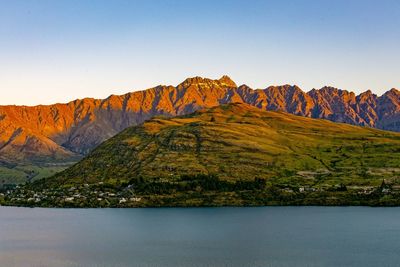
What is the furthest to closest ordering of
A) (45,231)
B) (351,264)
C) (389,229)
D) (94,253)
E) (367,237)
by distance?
(45,231) → (389,229) → (367,237) → (94,253) → (351,264)

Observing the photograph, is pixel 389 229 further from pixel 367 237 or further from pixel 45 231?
pixel 45 231

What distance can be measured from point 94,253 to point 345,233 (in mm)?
80373

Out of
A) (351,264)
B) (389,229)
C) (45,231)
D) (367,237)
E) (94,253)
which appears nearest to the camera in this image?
(351,264)

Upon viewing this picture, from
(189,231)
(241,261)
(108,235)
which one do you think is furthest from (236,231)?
(241,261)

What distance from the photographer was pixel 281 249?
490ft

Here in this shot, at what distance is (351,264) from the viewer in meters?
128

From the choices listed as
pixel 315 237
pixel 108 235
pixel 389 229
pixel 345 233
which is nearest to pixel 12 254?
pixel 108 235

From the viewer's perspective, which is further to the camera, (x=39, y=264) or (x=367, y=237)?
(x=367, y=237)

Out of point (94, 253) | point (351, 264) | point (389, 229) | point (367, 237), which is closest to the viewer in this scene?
point (351, 264)

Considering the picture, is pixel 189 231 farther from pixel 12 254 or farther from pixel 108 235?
pixel 12 254

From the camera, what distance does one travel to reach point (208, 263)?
5172 inches

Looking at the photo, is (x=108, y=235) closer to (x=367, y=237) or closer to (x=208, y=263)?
(x=208, y=263)

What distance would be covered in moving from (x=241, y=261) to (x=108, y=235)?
210 ft

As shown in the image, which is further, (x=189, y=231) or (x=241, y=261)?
(x=189, y=231)
